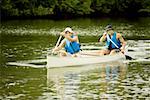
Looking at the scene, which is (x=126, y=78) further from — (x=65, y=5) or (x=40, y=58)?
(x=65, y=5)

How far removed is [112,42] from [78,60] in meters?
Answer: 3.22

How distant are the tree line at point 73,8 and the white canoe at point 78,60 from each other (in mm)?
58841

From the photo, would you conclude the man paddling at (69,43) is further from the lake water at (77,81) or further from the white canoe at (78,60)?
the lake water at (77,81)

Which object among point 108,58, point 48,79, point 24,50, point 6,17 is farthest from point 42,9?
point 48,79

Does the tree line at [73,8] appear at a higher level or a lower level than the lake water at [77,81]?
higher

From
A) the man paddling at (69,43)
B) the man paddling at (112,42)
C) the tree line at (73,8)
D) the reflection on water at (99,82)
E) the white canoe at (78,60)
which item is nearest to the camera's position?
the reflection on water at (99,82)

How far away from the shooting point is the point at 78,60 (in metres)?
25.3

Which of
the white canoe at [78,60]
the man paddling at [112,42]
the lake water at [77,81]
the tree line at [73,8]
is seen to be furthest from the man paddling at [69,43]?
the tree line at [73,8]

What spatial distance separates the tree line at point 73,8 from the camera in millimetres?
88000

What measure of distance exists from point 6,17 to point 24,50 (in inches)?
2135

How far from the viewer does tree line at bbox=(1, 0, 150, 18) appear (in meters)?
88.0

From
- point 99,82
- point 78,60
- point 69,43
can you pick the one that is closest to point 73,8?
point 69,43

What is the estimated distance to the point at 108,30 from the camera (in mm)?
27766

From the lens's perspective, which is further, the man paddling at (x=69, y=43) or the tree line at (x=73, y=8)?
the tree line at (x=73, y=8)
